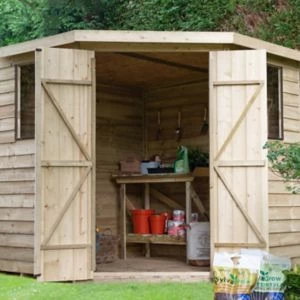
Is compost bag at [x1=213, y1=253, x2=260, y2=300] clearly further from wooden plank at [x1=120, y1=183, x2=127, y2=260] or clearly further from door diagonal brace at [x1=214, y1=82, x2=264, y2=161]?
wooden plank at [x1=120, y1=183, x2=127, y2=260]

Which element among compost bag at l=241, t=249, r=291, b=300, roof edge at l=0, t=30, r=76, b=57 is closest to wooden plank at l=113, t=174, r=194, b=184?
roof edge at l=0, t=30, r=76, b=57

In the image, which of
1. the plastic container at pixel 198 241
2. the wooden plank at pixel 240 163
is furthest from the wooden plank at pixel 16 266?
the wooden plank at pixel 240 163

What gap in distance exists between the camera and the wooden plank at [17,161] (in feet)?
21.9

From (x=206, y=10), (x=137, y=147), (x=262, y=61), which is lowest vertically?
(x=137, y=147)

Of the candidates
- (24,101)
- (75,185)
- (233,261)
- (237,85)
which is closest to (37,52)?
(24,101)

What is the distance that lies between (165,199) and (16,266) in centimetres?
274

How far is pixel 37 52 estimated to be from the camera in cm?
650

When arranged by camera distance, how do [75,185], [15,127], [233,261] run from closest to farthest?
[233,261], [75,185], [15,127]

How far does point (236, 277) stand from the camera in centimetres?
441

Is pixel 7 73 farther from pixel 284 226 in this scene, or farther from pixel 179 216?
pixel 284 226

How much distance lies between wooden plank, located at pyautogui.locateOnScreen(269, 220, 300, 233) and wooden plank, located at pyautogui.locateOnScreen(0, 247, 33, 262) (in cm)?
260

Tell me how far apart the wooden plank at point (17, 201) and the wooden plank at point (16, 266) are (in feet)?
2.01

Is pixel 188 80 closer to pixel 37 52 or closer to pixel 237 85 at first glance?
pixel 237 85

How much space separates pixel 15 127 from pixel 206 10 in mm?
6277
